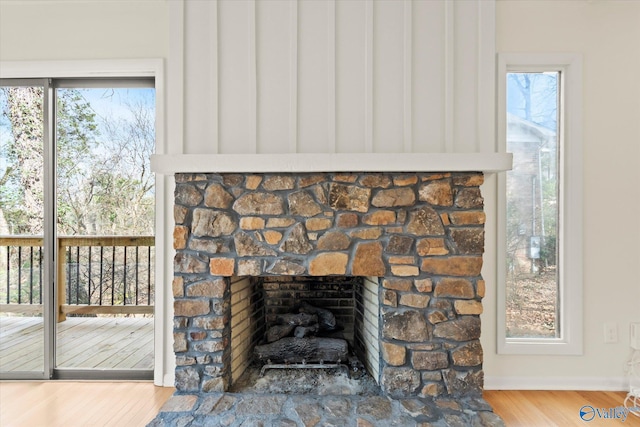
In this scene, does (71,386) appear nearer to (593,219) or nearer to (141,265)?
(141,265)

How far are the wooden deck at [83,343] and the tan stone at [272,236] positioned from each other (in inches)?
48.5

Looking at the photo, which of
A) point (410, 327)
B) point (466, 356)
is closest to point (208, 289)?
point (410, 327)

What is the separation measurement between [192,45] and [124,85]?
2.42 ft

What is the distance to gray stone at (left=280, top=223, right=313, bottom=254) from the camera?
2105 millimetres

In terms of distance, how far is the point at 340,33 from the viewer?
219 cm

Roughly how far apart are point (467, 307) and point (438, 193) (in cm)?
70

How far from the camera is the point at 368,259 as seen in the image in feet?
6.89

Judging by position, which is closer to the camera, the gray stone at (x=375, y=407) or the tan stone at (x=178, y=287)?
the gray stone at (x=375, y=407)

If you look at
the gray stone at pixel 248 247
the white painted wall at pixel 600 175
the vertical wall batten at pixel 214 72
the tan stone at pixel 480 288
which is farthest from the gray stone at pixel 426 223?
the vertical wall batten at pixel 214 72

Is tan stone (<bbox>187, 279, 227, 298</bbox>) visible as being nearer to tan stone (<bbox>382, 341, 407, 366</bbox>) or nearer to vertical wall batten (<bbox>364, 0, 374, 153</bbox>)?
tan stone (<bbox>382, 341, 407, 366</bbox>)

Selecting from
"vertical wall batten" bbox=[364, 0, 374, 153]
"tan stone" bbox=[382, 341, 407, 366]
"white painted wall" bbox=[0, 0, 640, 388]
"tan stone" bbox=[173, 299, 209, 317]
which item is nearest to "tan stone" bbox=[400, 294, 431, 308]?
"tan stone" bbox=[382, 341, 407, 366]

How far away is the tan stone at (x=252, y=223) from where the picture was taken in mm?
2117

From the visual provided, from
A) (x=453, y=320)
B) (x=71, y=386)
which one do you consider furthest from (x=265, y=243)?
(x=71, y=386)

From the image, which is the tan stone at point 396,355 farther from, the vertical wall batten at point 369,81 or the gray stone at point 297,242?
the vertical wall batten at point 369,81
